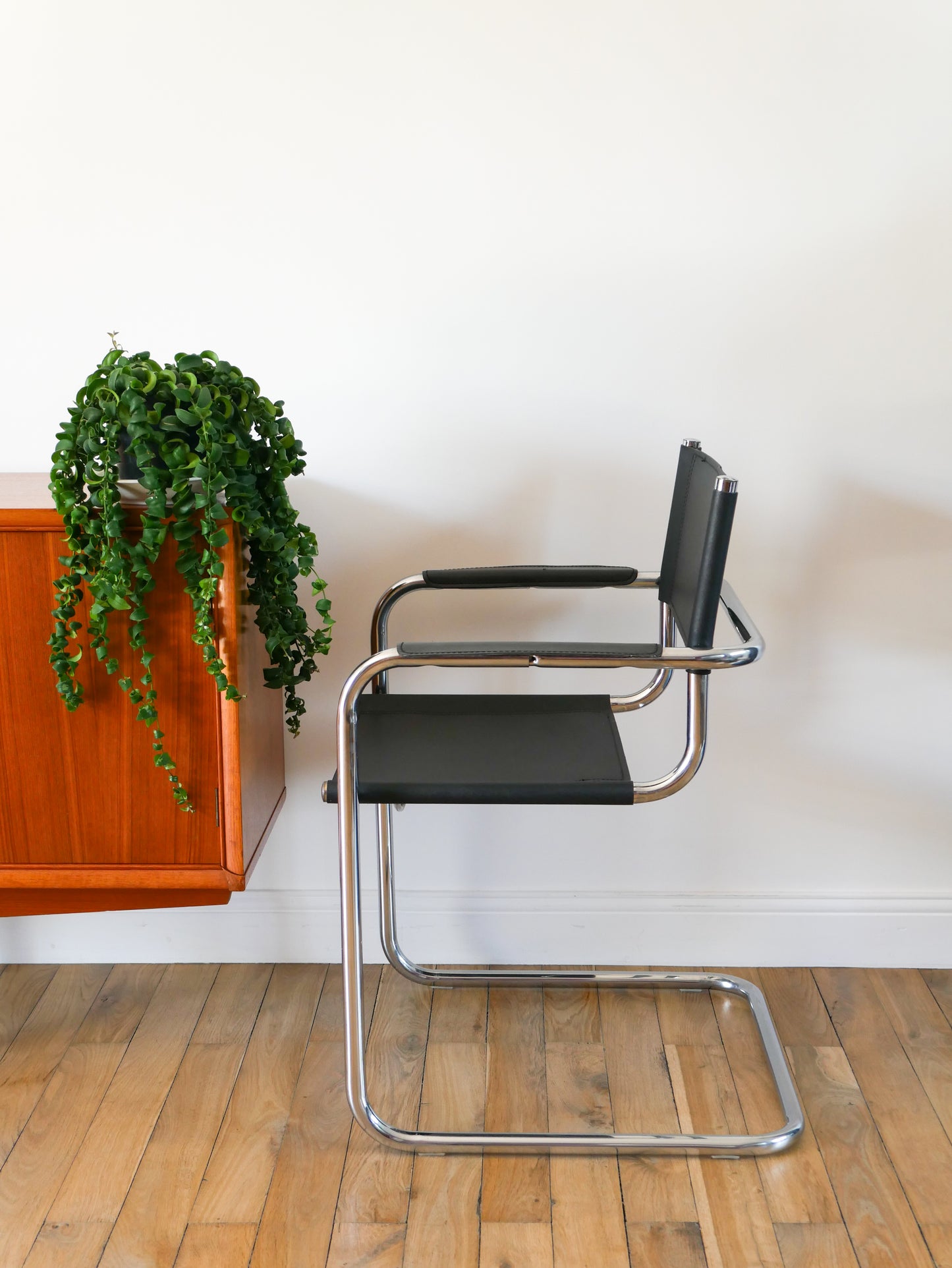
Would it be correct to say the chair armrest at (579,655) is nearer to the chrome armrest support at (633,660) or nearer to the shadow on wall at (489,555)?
the chrome armrest support at (633,660)

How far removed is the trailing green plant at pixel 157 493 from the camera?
1.44 meters

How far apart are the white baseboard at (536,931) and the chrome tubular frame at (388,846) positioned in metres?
0.23

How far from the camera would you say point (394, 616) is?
1999 mm

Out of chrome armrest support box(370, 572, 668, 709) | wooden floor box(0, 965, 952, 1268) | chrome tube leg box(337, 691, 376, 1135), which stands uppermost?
chrome armrest support box(370, 572, 668, 709)

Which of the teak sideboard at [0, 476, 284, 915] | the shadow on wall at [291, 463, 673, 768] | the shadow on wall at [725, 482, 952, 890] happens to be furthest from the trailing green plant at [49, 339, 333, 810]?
the shadow on wall at [725, 482, 952, 890]

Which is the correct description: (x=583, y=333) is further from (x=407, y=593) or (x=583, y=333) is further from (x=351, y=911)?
(x=351, y=911)

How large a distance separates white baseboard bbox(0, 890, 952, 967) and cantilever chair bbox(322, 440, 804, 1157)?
22 centimetres

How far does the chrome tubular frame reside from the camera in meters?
1.40

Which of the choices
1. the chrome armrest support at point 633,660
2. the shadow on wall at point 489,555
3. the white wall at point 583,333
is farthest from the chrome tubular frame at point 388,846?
the white wall at point 583,333

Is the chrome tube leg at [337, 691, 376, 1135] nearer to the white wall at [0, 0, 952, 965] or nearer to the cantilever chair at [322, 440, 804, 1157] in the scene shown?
the cantilever chair at [322, 440, 804, 1157]

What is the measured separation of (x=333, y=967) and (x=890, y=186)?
5.74 ft

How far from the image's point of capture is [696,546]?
1568 mm

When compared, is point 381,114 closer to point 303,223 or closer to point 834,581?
point 303,223

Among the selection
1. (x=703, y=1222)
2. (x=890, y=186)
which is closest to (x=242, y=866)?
(x=703, y=1222)
